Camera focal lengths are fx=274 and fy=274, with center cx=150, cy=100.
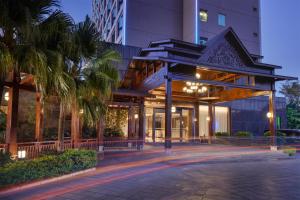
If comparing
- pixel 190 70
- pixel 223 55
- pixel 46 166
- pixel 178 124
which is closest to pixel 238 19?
pixel 178 124

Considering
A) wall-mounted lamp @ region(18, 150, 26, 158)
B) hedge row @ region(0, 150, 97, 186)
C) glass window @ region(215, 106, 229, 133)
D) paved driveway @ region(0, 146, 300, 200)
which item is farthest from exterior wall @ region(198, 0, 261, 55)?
wall-mounted lamp @ region(18, 150, 26, 158)

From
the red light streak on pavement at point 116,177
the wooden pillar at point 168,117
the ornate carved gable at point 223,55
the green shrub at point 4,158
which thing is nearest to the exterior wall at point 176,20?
the ornate carved gable at point 223,55

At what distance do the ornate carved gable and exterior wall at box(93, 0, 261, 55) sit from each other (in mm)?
11843

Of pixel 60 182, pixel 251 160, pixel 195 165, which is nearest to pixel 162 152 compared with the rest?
pixel 195 165

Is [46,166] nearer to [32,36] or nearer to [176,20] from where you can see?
[32,36]

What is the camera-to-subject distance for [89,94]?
32.2 ft

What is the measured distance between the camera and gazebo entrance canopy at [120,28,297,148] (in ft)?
48.6

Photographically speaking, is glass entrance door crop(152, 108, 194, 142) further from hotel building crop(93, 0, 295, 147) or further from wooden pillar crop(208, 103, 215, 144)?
wooden pillar crop(208, 103, 215, 144)

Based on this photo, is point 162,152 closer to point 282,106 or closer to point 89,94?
point 89,94

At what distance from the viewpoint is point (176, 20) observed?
1211 inches

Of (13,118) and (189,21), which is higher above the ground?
(189,21)

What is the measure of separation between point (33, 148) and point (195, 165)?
6747 millimetres

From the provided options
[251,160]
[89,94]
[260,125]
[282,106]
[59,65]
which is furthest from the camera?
A: [282,106]

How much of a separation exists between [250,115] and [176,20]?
13.1 m
